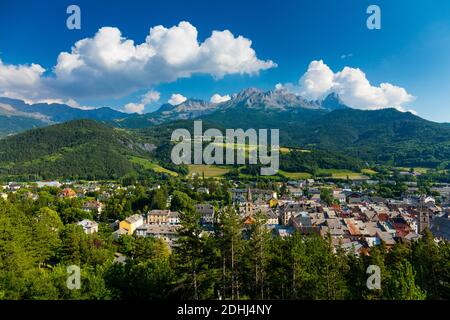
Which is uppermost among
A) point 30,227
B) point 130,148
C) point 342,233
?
point 130,148

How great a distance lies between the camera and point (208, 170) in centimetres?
14825

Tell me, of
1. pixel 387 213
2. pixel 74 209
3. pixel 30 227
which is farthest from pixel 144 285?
pixel 387 213

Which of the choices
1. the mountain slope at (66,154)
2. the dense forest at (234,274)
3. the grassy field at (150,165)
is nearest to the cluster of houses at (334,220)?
the dense forest at (234,274)

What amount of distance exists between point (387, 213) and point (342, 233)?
24.6 meters

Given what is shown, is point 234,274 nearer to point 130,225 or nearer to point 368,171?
point 130,225

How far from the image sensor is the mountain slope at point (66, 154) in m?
149

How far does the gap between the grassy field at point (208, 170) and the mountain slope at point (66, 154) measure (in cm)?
2801

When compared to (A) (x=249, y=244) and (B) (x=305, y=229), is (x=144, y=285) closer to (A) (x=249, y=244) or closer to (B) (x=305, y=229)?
(A) (x=249, y=244)

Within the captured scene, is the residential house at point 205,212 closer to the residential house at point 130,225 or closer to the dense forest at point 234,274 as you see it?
the residential house at point 130,225

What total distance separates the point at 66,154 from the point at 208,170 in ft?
236

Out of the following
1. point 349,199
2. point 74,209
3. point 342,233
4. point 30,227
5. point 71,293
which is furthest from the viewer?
point 349,199

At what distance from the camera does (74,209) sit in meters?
62.9

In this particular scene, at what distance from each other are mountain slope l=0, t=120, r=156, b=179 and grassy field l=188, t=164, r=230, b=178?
28013 millimetres

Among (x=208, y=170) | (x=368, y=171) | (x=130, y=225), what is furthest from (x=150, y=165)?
(x=130, y=225)
